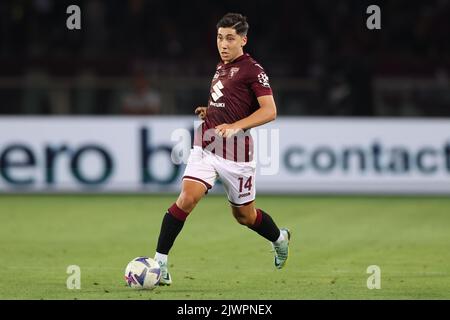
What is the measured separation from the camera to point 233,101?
9.93m

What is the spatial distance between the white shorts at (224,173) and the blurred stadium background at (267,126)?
83cm

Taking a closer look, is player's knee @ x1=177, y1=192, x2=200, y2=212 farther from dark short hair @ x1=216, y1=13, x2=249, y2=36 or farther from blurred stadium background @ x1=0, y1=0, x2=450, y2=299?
dark short hair @ x1=216, y1=13, x2=249, y2=36

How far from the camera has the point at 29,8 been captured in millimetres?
24625

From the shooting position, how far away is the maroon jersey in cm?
991

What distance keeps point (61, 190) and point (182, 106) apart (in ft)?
10.6

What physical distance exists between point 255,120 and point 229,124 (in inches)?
9.5

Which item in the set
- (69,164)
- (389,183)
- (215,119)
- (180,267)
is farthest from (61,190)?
(215,119)

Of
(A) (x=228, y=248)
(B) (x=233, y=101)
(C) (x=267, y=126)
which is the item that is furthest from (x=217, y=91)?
(C) (x=267, y=126)

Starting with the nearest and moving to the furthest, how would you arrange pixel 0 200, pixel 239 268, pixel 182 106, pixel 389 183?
pixel 239 268, pixel 0 200, pixel 389 183, pixel 182 106

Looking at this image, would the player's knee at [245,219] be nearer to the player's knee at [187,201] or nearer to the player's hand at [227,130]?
the player's knee at [187,201]

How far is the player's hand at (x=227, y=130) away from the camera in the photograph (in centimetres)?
925

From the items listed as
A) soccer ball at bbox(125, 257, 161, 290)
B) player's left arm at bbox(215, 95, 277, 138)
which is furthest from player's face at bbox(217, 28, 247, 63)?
soccer ball at bbox(125, 257, 161, 290)

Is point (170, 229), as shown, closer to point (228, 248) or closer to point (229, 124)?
point (229, 124)

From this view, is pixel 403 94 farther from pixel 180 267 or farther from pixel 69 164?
pixel 180 267
